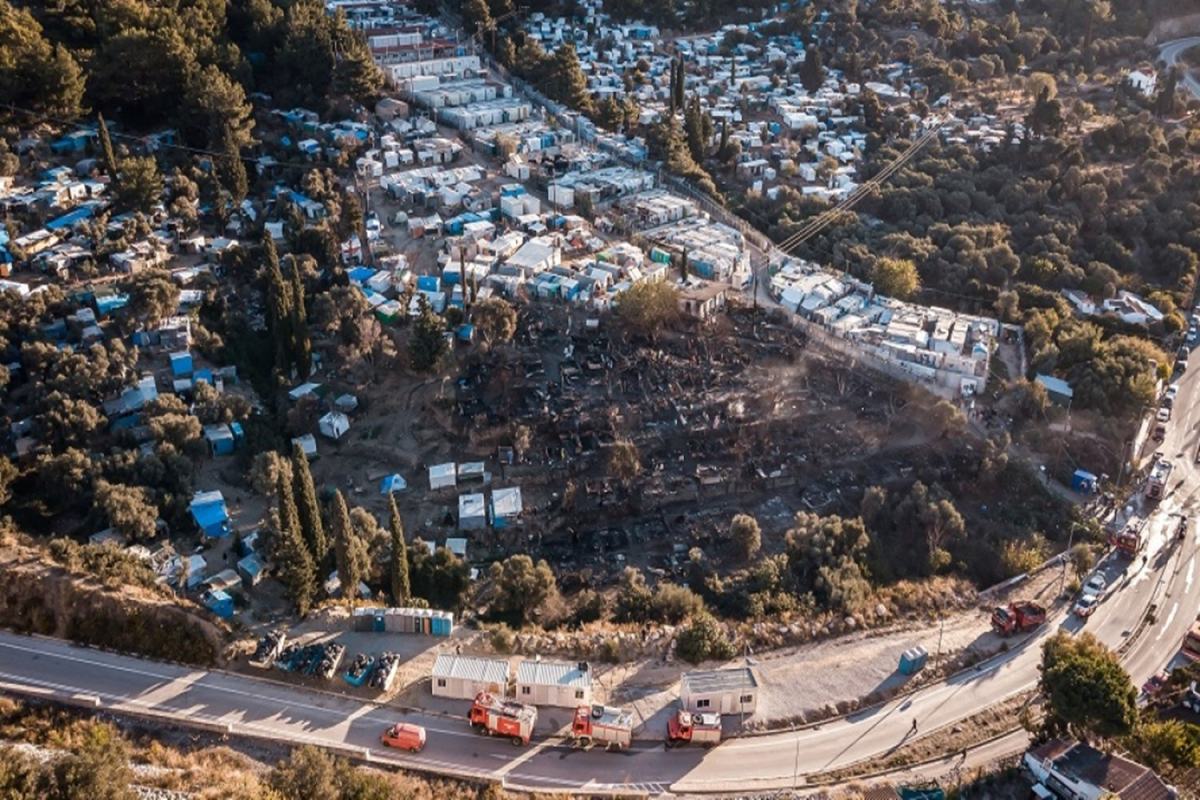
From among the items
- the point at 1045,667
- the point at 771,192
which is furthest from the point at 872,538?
the point at 771,192

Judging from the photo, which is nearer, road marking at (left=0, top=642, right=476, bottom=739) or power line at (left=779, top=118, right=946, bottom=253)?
road marking at (left=0, top=642, right=476, bottom=739)

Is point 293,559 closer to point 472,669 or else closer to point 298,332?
point 472,669

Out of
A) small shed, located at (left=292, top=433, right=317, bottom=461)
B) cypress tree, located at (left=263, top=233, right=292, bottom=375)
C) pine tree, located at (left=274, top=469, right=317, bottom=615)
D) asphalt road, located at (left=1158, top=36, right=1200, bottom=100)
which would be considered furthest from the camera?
asphalt road, located at (left=1158, top=36, right=1200, bottom=100)

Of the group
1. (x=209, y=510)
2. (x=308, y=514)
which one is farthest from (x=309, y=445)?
(x=308, y=514)

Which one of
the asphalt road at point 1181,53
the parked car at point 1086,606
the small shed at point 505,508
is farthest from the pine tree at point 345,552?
the asphalt road at point 1181,53

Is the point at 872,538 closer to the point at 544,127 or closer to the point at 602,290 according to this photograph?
the point at 602,290

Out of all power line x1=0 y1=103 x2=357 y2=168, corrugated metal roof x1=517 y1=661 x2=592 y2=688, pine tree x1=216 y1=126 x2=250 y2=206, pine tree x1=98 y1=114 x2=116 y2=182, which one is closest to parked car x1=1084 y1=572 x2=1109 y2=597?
corrugated metal roof x1=517 y1=661 x2=592 y2=688

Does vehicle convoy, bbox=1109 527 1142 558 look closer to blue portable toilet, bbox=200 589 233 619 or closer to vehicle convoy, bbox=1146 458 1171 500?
vehicle convoy, bbox=1146 458 1171 500
